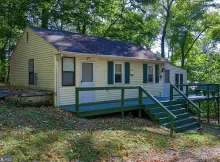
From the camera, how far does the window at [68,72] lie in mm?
10023

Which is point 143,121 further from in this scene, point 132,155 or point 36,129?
point 36,129

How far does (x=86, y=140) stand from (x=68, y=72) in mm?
4555

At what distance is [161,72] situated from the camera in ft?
49.0

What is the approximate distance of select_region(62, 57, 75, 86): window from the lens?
1002 centimetres

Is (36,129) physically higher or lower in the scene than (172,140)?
higher

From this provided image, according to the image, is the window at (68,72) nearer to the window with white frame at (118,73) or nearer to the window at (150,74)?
the window with white frame at (118,73)

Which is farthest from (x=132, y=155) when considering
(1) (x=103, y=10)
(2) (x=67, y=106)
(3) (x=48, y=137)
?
(1) (x=103, y=10)

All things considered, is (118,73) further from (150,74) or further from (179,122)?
(179,122)

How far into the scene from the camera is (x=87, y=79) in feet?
35.8

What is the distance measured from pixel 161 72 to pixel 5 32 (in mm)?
12372

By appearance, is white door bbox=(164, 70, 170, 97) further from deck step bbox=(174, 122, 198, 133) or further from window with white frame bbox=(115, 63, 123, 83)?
deck step bbox=(174, 122, 198, 133)

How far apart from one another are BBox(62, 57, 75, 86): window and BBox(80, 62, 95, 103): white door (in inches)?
21.6

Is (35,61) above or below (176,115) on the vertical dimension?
above

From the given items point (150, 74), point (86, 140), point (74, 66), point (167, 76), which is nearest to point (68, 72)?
point (74, 66)
